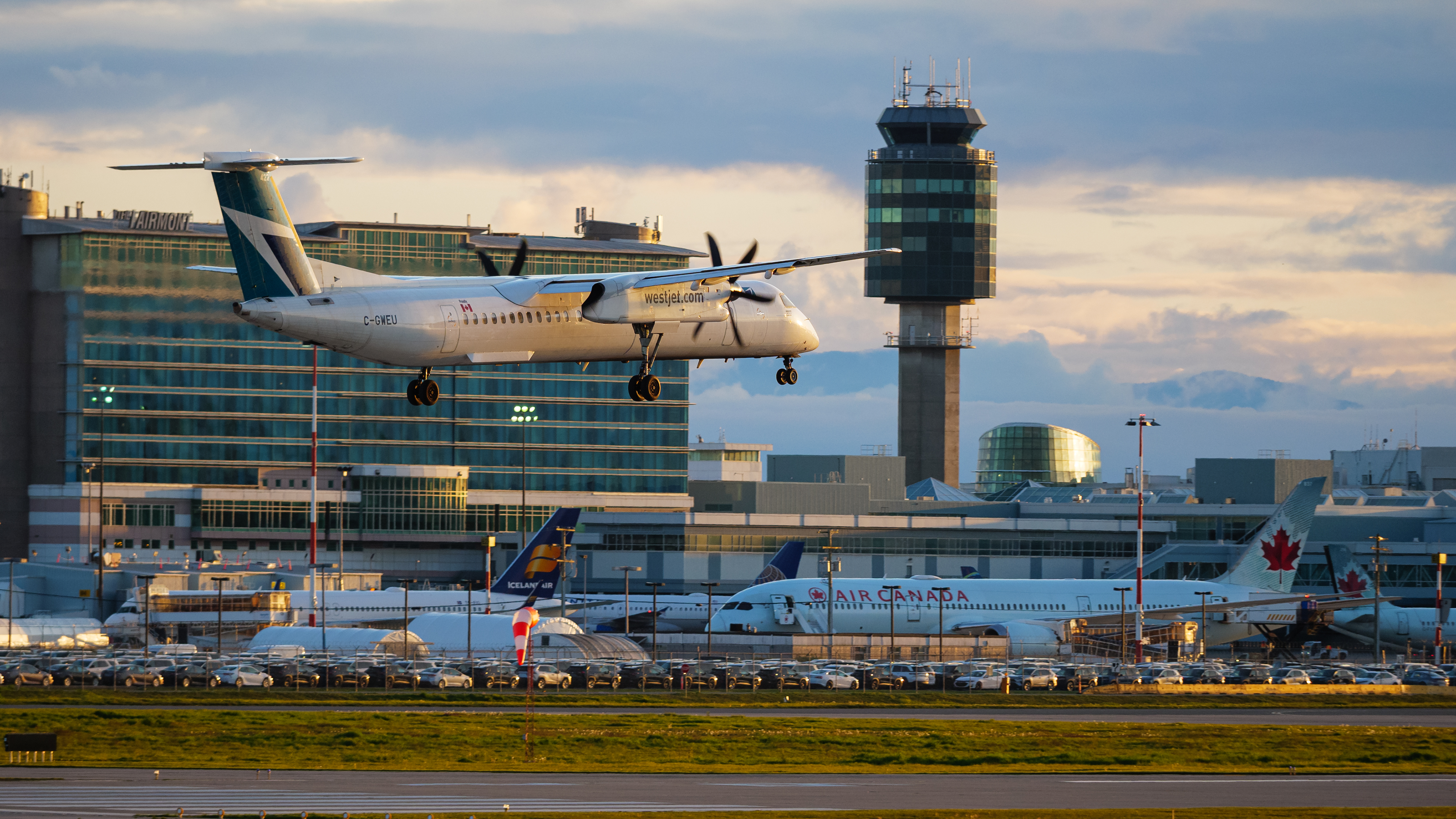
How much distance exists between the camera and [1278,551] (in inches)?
5133

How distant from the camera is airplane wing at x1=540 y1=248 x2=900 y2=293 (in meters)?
53.5

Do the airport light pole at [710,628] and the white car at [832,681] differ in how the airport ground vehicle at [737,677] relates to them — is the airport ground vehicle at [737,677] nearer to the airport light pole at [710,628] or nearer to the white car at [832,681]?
the white car at [832,681]

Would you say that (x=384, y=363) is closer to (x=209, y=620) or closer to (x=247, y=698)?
(x=247, y=698)

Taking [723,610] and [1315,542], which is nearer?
[723,610]

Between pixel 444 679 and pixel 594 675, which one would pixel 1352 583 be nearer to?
pixel 594 675

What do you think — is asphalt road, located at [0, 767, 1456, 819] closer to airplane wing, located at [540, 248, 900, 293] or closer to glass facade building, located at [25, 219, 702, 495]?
airplane wing, located at [540, 248, 900, 293]

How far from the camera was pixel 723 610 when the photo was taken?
12088 cm

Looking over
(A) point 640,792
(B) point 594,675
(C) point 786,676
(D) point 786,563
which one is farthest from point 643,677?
(D) point 786,563

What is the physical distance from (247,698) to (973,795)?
135ft

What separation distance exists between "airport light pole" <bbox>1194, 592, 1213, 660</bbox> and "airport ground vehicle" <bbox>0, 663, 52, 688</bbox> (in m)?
69.9

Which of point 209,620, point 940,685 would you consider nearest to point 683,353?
point 940,685

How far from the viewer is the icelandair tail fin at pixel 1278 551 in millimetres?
130125

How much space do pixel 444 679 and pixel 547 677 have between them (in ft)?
16.7

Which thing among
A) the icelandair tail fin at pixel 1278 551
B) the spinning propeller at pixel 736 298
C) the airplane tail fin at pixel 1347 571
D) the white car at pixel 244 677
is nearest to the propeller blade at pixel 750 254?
the spinning propeller at pixel 736 298
